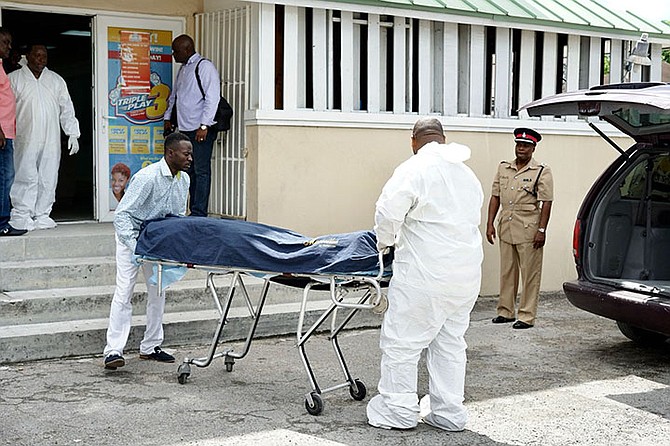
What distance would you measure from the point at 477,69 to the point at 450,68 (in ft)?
1.17

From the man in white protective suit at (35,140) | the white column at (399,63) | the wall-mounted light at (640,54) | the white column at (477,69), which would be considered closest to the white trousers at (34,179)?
the man in white protective suit at (35,140)

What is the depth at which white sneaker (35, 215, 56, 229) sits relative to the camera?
378 inches

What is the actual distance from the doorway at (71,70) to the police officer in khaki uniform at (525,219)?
448 centimetres

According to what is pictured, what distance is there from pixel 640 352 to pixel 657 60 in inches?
204

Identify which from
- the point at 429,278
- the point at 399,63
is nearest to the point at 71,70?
the point at 399,63

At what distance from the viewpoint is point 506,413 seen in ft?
20.9

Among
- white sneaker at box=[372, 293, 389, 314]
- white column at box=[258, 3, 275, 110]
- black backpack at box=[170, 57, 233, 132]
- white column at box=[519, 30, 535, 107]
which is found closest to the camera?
white sneaker at box=[372, 293, 389, 314]

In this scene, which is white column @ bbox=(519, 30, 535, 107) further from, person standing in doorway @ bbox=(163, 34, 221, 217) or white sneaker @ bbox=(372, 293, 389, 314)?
white sneaker @ bbox=(372, 293, 389, 314)

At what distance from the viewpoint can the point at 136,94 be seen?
410 inches

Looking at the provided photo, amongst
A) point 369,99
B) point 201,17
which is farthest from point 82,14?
point 369,99

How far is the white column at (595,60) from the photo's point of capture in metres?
11.6

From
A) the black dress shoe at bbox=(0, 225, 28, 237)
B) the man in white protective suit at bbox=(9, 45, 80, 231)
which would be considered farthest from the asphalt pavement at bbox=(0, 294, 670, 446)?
the man in white protective suit at bbox=(9, 45, 80, 231)

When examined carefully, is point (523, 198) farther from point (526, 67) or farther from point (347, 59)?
point (526, 67)

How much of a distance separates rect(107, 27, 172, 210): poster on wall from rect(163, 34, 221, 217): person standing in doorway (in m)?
0.68
